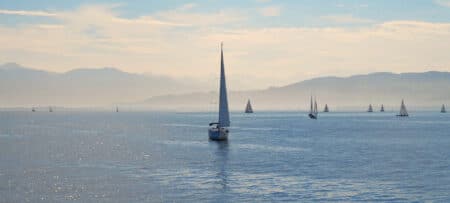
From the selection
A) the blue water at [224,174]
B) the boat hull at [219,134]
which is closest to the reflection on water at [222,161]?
the blue water at [224,174]

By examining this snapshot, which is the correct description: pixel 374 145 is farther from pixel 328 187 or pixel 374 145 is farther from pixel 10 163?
pixel 10 163

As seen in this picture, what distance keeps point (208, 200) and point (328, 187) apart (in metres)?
12.5

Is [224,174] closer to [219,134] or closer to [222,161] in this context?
[222,161]

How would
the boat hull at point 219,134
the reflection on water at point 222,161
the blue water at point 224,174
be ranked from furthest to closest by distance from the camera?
the boat hull at point 219,134, the reflection on water at point 222,161, the blue water at point 224,174

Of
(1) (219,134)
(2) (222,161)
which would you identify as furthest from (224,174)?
(1) (219,134)

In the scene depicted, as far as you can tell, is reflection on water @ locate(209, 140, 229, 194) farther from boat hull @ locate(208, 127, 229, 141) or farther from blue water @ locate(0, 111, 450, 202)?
boat hull @ locate(208, 127, 229, 141)

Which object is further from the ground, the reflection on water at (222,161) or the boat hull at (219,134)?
the boat hull at (219,134)

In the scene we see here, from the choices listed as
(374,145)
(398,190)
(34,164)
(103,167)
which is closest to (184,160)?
(103,167)

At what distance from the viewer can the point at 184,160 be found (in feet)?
262

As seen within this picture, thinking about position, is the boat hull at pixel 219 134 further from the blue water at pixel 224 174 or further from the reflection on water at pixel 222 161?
the blue water at pixel 224 174

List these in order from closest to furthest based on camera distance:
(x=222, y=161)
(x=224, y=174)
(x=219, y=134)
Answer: (x=224, y=174)
(x=222, y=161)
(x=219, y=134)

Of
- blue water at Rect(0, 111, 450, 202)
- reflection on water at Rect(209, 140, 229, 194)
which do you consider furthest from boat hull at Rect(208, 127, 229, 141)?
blue water at Rect(0, 111, 450, 202)

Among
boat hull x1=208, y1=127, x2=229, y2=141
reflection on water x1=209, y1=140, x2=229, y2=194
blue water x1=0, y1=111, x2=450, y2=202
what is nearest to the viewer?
blue water x1=0, y1=111, x2=450, y2=202

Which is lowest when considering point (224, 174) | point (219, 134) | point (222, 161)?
point (224, 174)
